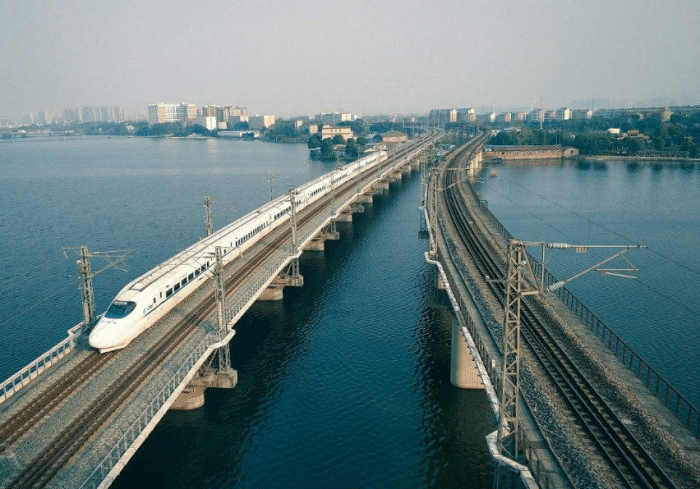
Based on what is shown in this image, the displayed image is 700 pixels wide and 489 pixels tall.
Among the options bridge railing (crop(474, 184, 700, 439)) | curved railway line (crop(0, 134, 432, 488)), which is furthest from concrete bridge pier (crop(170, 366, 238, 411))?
bridge railing (crop(474, 184, 700, 439))

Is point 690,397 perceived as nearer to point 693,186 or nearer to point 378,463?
point 378,463

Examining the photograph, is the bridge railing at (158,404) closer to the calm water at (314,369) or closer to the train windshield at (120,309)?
the calm water at (314,369)

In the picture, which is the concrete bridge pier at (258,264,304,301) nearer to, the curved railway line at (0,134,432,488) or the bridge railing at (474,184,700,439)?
the curved railway line at (0,134,432,488)

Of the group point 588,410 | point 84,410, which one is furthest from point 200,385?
point 588,410

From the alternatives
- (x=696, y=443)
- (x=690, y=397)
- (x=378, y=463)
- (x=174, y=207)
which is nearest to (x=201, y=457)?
(x=378, y=463)

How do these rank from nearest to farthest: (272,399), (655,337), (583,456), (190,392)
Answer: (583,456), (190,392), (272,399), (655,337)

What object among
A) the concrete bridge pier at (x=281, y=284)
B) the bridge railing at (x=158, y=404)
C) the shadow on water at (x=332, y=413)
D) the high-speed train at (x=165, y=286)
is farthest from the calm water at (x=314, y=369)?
the high-speed train at (x=165, y=286)
